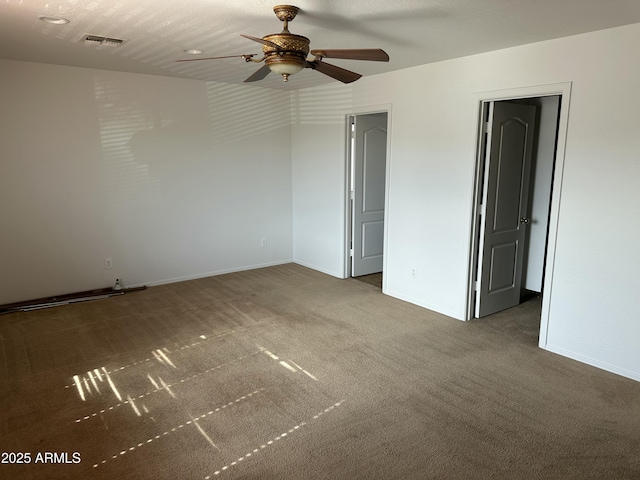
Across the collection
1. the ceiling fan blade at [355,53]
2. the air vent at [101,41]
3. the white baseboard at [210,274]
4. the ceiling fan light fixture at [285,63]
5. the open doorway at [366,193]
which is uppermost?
the air vent at [101,41]

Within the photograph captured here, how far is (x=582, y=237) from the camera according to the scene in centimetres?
335

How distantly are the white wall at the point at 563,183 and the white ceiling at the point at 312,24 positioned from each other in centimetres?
22

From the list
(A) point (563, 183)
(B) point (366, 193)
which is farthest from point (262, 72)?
(B) point (366, 193)

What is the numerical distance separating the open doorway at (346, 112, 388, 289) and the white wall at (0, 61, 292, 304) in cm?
124

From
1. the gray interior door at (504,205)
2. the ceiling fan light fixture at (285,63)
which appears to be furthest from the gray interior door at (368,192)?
the ceiling fan light fixture at (285,63)

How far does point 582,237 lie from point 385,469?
2.32 m

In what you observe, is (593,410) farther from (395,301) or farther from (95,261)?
(95,261)

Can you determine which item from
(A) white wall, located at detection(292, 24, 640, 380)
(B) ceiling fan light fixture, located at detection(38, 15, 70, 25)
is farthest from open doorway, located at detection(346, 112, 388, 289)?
(B) ceiling fan light fixture, located at detection(38, 15, 70, 25)

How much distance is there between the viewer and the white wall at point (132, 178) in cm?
451

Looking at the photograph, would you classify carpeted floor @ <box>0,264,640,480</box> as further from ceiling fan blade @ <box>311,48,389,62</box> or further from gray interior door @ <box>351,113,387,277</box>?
ceiling fan blade @ <box>311,48,389,62</box>

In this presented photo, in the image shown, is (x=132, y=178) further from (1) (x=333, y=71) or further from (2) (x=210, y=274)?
(1) (x=333, y=71)

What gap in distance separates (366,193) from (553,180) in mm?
2427

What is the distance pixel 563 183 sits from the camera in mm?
3400

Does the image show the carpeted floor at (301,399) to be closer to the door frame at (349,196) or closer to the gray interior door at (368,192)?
the door frame at (349,196)
